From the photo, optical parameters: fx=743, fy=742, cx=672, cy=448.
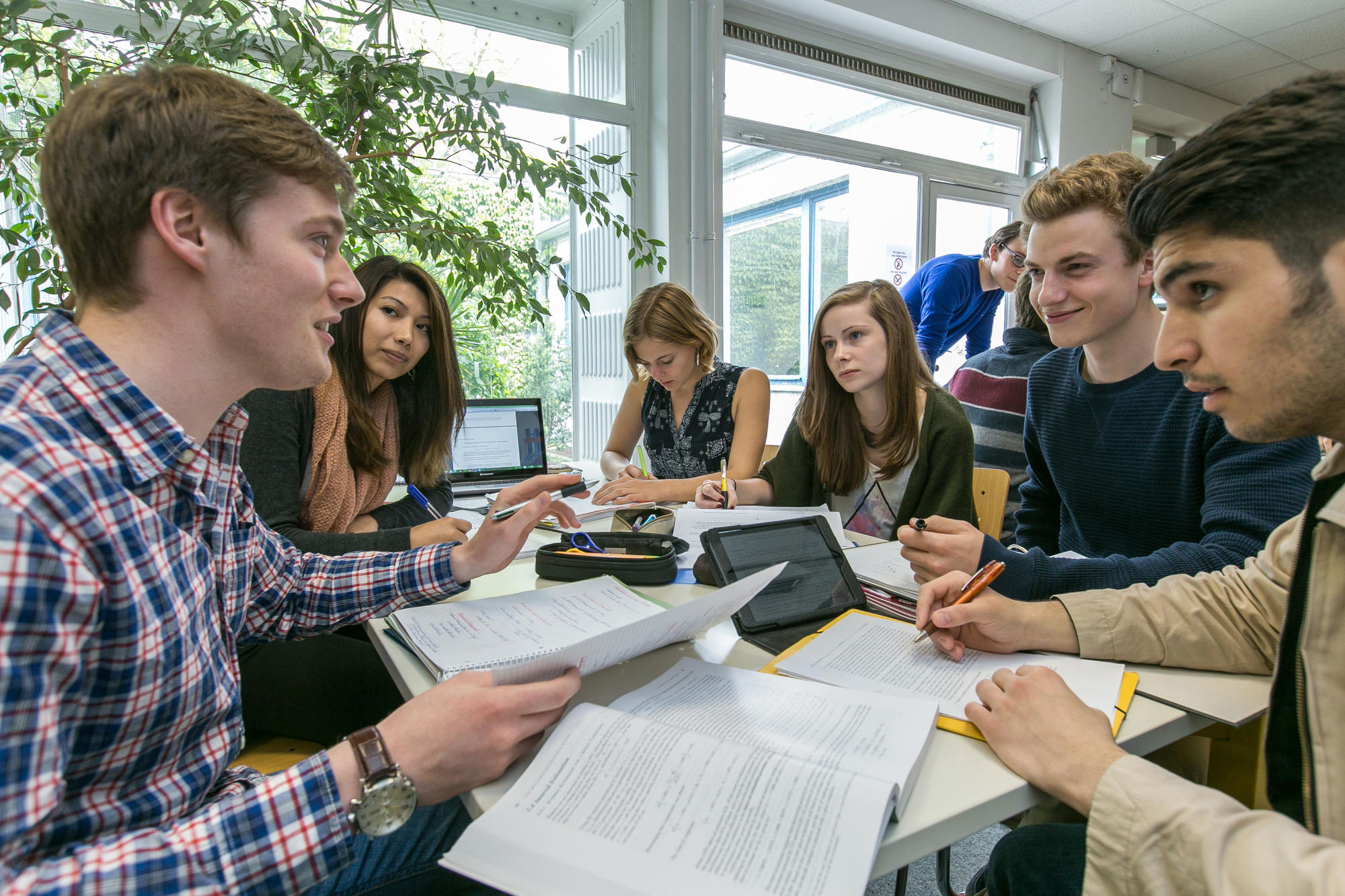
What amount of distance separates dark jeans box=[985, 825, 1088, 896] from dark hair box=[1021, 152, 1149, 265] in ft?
3.15

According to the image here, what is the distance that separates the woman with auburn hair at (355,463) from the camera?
3.93 feet

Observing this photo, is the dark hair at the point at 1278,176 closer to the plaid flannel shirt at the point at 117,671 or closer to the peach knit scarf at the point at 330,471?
the plaid flannel shirt at the point at 117,671

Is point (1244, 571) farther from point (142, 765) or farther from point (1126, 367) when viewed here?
point (142, 765)

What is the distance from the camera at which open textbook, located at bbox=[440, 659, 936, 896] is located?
0.53 m

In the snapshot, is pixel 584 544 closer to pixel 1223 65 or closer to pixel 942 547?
pixel 942 547

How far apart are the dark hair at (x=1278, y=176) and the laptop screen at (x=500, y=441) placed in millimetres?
2191

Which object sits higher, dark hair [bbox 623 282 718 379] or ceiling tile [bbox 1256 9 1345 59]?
ceiling tile [bbox 1256 9 1345 59]

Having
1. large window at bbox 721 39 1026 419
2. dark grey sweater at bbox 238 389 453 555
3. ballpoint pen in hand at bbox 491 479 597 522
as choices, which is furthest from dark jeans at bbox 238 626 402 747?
large window at bbox 721 39 1026 419

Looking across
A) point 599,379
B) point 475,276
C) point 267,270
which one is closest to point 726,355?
point 599,379

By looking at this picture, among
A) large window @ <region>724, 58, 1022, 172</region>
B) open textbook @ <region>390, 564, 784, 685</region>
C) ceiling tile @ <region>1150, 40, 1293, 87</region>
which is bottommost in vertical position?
open textbook @ <region>390, 564, 784, 685</region>

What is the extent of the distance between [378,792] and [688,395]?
221 cm

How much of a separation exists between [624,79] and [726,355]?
1481 millimetres

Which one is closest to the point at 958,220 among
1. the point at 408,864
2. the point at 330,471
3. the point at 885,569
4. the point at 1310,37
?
the point at 1310,37

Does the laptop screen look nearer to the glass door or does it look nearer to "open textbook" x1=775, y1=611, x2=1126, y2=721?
"open textbook" x1=775, y1=611, x2=1126, y2=721
